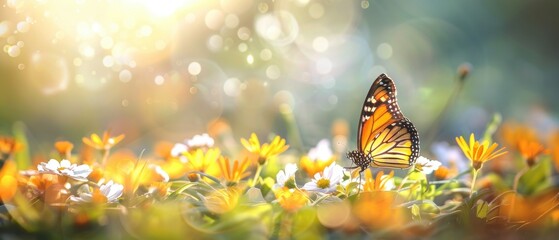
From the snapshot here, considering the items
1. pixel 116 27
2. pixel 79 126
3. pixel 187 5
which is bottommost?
pixel 79 126

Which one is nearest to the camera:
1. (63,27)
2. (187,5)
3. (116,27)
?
(63,27)

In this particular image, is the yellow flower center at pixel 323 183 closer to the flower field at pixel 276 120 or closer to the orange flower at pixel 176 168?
the flower field at pixel 276 120

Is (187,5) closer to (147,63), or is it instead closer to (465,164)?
(147,63)

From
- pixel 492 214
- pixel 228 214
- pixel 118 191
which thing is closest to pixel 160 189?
pixel 118 191

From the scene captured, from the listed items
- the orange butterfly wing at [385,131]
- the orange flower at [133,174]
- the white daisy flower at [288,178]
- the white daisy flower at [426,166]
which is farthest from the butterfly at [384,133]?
the orange flower at [133,174]

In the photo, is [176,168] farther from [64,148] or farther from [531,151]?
[531,151]

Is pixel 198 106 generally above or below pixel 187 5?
below

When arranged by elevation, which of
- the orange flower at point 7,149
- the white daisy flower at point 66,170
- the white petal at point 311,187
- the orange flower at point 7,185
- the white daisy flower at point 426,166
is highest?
the white daisy flower at point 426,166

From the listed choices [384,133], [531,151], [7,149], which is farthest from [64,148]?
[531,151]

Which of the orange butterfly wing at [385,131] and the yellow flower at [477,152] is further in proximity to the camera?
the orange butterfly wing at [385,131]
